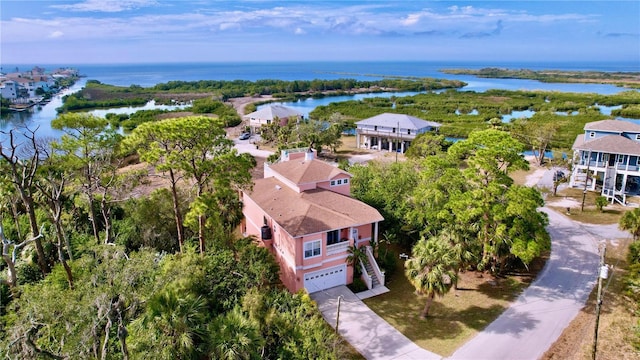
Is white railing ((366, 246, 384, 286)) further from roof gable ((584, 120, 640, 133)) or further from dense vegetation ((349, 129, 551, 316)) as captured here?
roof gable ((584, 120, 640, 133))

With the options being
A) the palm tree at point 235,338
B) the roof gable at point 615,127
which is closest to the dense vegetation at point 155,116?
the roof gable at point 615,127

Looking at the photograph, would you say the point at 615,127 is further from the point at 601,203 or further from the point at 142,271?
the point at 142,271

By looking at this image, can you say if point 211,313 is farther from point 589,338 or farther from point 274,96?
point 274,96

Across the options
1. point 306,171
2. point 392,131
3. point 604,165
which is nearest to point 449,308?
point 306,171

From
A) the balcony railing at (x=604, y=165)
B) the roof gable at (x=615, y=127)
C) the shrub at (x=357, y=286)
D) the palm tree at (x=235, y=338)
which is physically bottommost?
the shrub at (x=357, y=286)

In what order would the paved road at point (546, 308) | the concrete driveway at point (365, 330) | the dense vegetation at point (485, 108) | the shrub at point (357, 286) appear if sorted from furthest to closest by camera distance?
the dense vegetation at point (485, 108)
the shrub at point (357, 286)
the paved road at point (546, 308)
the concrete driveway at point (365, 330)

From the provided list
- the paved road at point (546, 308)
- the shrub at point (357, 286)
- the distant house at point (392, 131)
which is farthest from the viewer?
the distant house at point (392, 131)

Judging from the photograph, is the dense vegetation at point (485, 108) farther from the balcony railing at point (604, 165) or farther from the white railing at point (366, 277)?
the white railing at point (366, 277)

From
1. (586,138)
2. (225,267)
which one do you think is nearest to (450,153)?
(225,267)

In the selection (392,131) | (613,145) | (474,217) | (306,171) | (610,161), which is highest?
(613,145)
